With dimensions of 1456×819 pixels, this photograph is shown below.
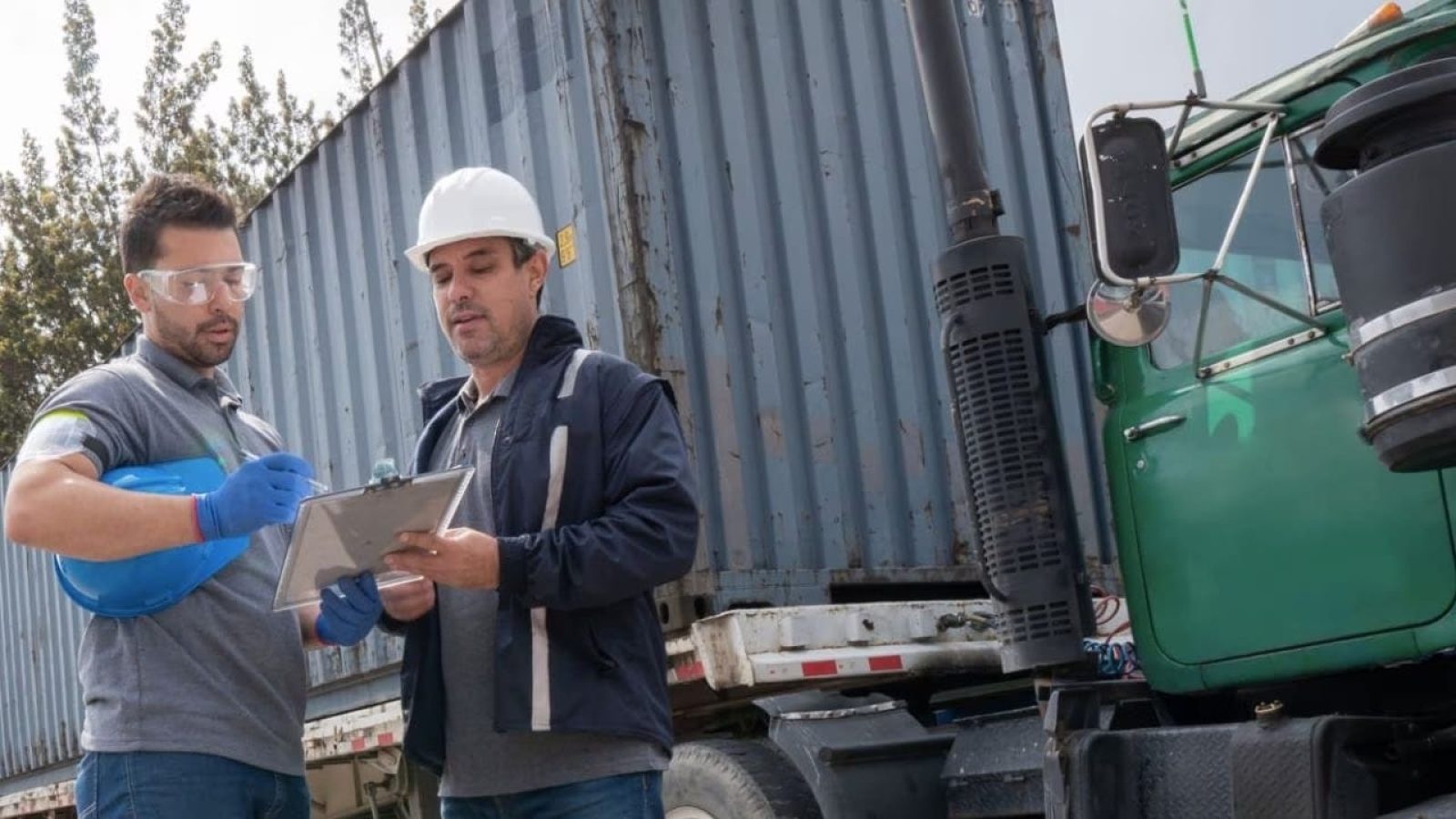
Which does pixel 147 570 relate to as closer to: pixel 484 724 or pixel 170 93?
pixel 484 724

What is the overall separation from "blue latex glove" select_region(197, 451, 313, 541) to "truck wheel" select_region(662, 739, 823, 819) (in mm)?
1911

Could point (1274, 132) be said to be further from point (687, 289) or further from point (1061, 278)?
point (1061, 278)

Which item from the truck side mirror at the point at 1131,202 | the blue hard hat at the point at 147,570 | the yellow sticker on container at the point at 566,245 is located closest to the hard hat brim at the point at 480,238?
the blue hard hat at the point at 147,570

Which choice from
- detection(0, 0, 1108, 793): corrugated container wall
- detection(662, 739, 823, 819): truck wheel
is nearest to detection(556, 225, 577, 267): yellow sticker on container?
detection(0, 0, 1108, 793): corrugated container wall

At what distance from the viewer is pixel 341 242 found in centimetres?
632

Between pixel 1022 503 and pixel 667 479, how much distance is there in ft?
4.25

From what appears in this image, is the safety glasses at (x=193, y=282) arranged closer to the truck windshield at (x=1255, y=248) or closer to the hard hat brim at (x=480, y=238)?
the hard hat brim at (x=480, y=238)

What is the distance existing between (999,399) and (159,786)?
78.8 inches

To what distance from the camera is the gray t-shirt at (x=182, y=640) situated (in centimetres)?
226

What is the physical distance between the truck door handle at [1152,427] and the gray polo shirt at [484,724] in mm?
1615

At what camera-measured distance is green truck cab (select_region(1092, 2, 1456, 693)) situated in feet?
10.1

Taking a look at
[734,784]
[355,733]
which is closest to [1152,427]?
[734,784]

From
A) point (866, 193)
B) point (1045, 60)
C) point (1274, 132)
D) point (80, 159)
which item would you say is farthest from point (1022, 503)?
point (80, 159)

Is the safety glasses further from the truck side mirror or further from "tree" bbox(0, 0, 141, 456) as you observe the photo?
"tree" bbox(0, 0, 141, 456)
